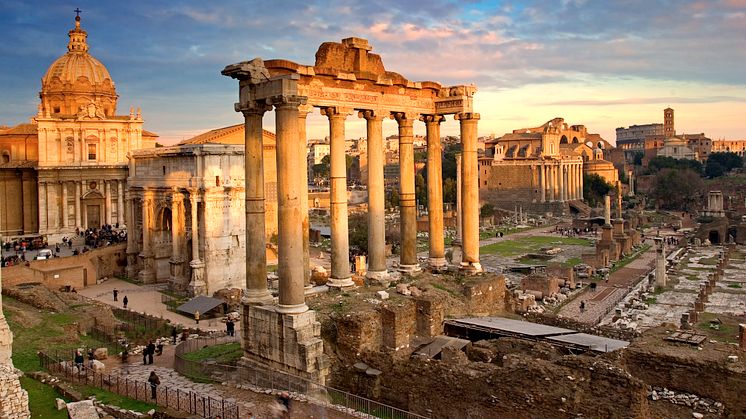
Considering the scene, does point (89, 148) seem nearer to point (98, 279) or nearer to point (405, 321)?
point (98, 279)

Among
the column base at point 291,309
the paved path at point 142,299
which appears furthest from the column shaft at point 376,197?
the paved path at point 142,299

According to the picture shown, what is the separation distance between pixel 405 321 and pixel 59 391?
8317mm

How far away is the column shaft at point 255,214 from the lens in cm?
1576

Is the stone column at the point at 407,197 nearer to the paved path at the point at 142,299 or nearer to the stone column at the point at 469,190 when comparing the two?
the stone column at the point at 469,190

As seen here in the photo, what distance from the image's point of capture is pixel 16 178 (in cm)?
4609

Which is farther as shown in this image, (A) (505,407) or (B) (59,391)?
(B) (59,391)

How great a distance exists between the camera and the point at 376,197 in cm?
1905

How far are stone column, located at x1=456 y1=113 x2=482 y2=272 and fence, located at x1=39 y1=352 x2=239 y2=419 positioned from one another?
9.65 m

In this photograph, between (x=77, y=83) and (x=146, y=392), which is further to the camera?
(x=77, y=83)

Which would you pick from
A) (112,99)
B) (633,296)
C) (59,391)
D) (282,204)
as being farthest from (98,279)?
(633,296)

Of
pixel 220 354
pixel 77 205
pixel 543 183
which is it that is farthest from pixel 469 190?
pixel 543 183

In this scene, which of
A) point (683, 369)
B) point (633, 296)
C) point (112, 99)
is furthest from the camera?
point (112, 99)

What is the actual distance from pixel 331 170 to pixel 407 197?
3310 millimetres

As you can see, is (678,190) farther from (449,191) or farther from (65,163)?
(65,163)
